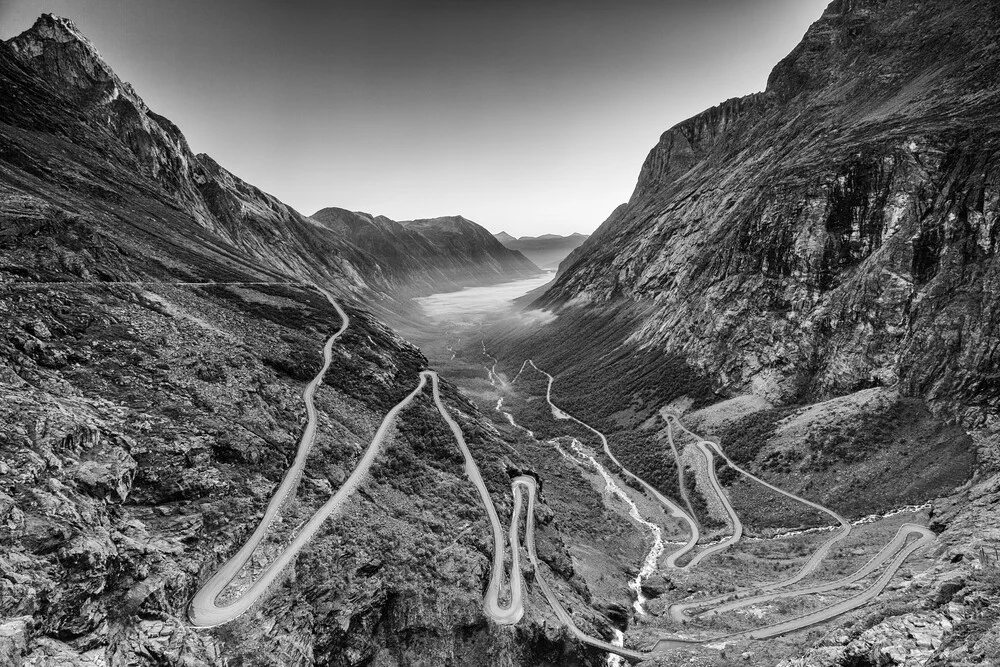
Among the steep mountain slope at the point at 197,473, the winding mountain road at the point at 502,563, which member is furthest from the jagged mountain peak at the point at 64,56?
the winding mountain road at the point at 502,563

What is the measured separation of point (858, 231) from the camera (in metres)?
70.4

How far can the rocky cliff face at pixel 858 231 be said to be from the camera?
181 ft

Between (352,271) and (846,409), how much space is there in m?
189

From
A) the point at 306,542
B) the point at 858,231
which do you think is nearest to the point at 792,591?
the point at 306,542

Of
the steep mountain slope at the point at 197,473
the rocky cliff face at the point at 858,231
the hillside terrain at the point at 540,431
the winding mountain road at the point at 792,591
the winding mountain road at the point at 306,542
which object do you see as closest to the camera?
the steep mountain slope at the point at 197,473

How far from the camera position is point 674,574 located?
4300cm

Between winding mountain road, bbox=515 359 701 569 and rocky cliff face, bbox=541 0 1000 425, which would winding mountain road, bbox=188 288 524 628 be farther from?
rocky cliff face, bbox=541 0 1000 425

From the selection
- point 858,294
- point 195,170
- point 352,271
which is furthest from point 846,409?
point 352,271

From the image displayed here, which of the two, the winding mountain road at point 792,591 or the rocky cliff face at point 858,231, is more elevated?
the rocky cliff face at point 858,231

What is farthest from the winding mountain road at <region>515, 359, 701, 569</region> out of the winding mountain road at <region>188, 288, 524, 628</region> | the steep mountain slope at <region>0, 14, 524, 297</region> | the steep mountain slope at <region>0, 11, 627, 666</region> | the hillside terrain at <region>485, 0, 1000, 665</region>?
Result: the steep mountain slope at <region>0, 14, 524, 297</region>

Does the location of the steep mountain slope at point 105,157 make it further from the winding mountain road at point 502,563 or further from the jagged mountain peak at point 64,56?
the winding mountain road at point 502,563

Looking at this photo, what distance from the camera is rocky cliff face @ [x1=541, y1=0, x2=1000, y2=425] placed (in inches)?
2169

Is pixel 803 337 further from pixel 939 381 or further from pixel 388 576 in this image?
pixel 388 576

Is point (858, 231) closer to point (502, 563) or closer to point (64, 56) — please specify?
point (502, 563)
